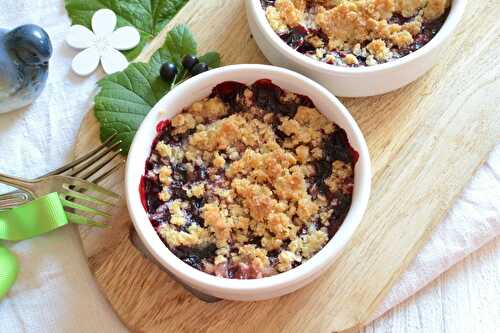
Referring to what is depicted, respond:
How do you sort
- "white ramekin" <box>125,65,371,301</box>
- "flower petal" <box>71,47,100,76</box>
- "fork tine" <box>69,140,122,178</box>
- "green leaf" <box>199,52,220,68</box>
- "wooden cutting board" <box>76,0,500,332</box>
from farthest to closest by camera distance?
"flower petal" <box>71,47,100,76</box>
"green leaf" <box>199,52,220,68</box>
"fork tine" <box>69,140,122,178</box>
"wooden cutting board" <box>76,0,500,332</box>
"white ramekin" <box>125,65,371,301</box>

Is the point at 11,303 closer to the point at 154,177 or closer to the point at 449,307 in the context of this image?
the point at 154,177

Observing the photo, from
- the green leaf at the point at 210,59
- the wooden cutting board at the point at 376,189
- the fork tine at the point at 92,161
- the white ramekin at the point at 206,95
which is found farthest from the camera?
the green leaf at the point at 210,59

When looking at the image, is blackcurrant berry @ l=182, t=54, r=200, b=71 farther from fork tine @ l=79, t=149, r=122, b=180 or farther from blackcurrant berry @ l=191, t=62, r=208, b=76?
fork tine @ l=79, t=149, r=122, b=180

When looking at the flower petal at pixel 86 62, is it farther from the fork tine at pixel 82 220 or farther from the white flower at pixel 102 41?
the fork tine at pixel 82 220

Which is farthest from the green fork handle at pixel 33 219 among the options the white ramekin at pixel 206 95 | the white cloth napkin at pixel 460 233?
the white cloth napkin at pixel 460 233

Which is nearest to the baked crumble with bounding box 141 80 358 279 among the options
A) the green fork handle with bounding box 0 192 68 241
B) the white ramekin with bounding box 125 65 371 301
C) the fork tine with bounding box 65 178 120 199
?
the white ramekin with bounding box 125 65 371 301

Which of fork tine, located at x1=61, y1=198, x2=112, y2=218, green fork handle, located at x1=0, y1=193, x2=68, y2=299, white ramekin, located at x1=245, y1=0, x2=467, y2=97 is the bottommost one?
green fork handle, located at x1=0, y1=193, x2=68, y2=299
